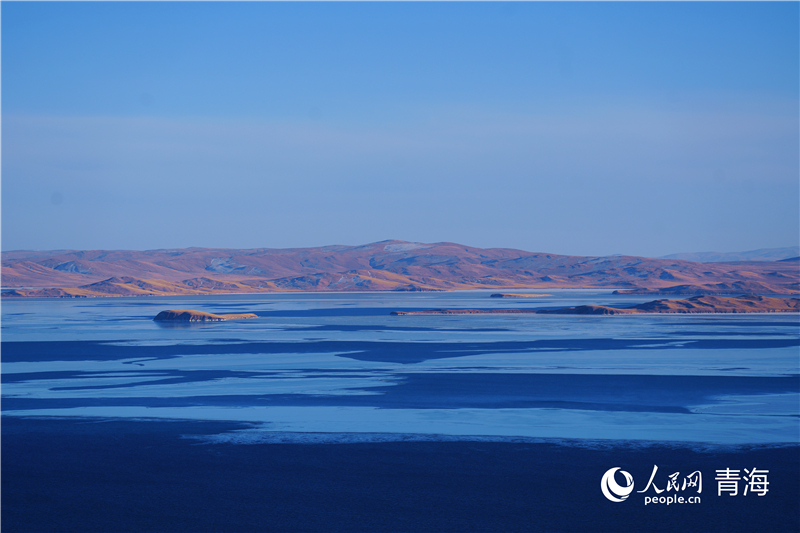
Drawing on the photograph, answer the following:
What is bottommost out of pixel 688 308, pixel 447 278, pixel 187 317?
pixel 688 308
